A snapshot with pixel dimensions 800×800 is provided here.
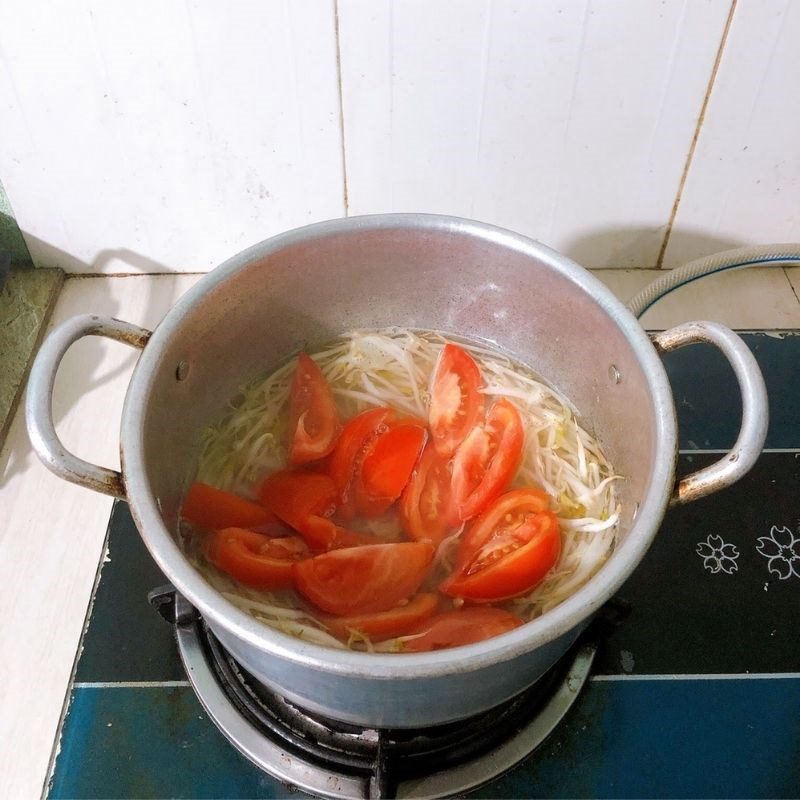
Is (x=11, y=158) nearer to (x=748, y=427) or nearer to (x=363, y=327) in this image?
(x=363, y=327)

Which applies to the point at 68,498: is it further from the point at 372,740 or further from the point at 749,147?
the point at 749,147

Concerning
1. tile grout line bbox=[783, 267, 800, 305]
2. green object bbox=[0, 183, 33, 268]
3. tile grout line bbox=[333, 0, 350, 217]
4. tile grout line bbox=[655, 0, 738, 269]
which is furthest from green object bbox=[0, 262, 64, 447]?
tile grout line bbox=[783, 267, 800, 305]

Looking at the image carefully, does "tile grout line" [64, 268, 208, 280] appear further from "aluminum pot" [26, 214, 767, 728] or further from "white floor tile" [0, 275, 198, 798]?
"aluminum pot" [26, 214, 767, 728]

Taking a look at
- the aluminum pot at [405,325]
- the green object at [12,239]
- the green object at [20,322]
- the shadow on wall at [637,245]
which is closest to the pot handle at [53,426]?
the aluminum pot at [405,325]

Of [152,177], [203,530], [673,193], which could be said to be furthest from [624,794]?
[152,177]

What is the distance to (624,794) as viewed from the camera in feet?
2.50

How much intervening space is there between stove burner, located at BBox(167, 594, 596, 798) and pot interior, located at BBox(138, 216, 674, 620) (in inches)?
7.1

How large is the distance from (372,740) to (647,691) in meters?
0.30

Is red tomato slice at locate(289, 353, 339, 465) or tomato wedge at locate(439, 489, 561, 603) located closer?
tomato wedge at locate(439, 489, 561, 603)

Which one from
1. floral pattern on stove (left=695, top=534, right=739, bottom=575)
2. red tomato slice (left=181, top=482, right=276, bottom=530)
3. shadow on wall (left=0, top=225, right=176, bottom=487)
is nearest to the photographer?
red tomato slice (left=181, top=482, right=276, bottom=530)

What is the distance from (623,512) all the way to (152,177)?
0.83 metres

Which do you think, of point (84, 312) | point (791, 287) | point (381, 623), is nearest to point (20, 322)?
point (84, 312)

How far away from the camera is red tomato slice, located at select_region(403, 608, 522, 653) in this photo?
69 cm

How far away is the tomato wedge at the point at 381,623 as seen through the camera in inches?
28.1
